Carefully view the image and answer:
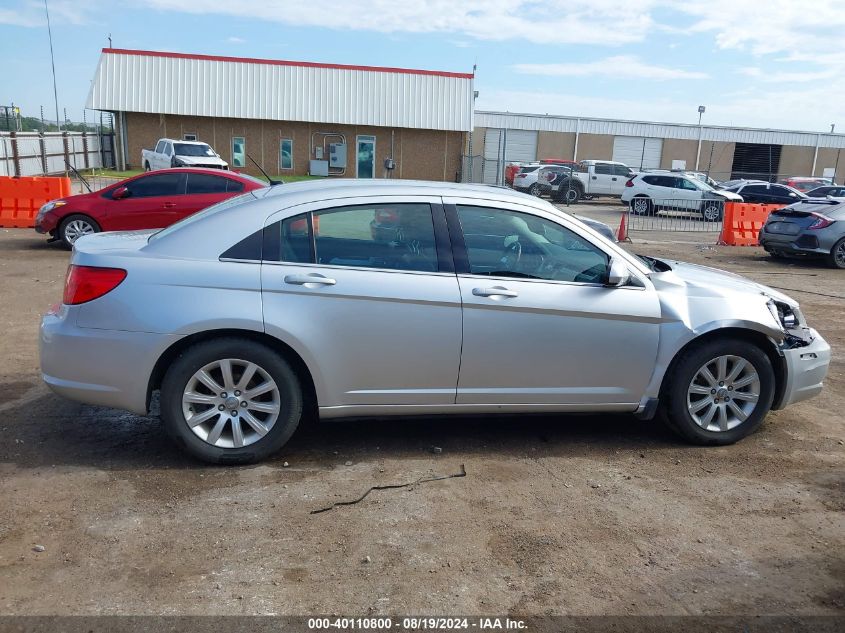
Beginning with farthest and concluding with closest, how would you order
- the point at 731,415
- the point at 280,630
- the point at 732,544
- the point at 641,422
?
1. the point at 641,422
2. the point at 731,415
3. the point at 732,544
4. the point at 280,630

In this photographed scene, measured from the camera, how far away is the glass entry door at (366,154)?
3972 centimetres

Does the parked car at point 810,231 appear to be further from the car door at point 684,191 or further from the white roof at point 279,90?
the white roof at point 279,90

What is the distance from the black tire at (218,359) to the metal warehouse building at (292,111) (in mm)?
34110

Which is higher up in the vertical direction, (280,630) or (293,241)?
(293,241)

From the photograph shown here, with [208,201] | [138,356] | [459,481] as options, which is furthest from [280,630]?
[208,201]

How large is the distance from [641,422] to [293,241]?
2.89 m

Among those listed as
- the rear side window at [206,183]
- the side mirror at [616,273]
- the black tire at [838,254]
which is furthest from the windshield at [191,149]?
the side mirror at [616,273]

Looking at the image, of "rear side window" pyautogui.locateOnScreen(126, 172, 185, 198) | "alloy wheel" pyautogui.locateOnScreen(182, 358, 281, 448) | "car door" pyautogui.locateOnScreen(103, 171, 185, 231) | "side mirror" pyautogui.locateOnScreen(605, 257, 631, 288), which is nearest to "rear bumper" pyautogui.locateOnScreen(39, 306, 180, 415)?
"alloy wheel" pyautogui.locateOnScreen(182, 358, 281, 448)

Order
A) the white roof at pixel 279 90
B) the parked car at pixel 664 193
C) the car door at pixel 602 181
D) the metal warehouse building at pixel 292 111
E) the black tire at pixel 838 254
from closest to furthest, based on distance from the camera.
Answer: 1. the black tire at pixel 838 254
2. the parked car at pixel 664 193
3. the car door at pixel 602 181
4. the white roof at pixel 279 90
5. the metal warehouse building at pixel 292 111

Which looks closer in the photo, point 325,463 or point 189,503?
point 189,503

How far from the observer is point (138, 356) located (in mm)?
4434

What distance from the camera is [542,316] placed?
474cm

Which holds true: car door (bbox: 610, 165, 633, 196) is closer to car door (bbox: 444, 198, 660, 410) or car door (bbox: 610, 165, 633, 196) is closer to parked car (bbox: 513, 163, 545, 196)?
parked car (bbox: 513, 163, 545, 196)

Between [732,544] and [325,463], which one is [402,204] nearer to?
[325,463]
